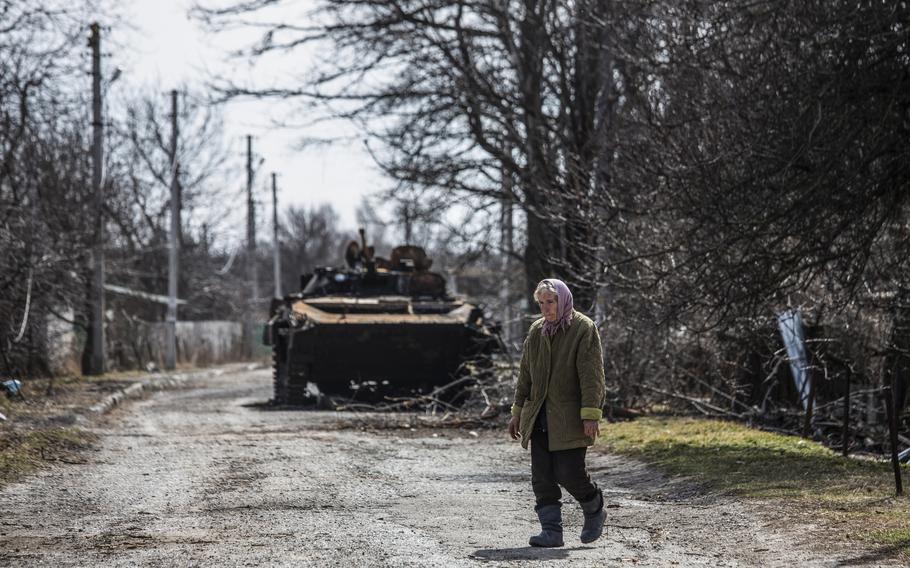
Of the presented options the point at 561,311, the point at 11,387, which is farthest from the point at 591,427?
the point at 11,387

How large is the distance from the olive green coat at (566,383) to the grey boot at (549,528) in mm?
358

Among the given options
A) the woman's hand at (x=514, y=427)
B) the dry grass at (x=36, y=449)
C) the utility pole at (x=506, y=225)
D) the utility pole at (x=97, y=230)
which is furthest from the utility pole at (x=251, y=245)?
the woman's hand at (x=514, y=427)

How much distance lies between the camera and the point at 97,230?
2953cm

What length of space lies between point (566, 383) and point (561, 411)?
0.56 ft

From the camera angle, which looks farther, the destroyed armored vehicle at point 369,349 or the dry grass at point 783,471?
the destroyed armored vehicle at point 369,349

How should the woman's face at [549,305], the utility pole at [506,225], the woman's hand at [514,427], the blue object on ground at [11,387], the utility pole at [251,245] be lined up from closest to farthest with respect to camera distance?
the woman's face at [549,305] < the woman's hand at [514,427] < the blue object on ground at [11,387] < the utility pole at [506,225] < the utility pole at [251,245]

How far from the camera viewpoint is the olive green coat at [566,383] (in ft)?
26.8

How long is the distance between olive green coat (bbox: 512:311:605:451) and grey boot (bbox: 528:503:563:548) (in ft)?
1.18

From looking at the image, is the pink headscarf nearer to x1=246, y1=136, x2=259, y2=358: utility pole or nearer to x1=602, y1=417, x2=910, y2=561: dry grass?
x1=602, y1=417, x2=910, y2=561: dry grass

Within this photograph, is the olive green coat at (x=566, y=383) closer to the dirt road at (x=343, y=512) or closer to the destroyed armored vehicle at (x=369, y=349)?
the dirt road at (x=343, y=512)

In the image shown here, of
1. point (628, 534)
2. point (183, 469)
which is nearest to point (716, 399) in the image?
point (183, 469)

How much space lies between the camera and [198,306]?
60.5 meters

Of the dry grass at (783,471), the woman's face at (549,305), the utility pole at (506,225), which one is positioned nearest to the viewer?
the woman's face at (549,305)

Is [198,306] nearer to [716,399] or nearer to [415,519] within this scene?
[716,399]
